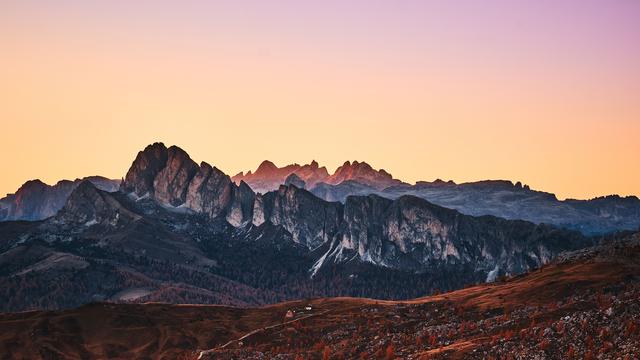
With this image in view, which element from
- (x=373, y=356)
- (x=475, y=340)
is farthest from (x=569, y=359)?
(x=373, y=356)

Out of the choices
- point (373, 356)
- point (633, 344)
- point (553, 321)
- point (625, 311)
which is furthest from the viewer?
point (373, 356)

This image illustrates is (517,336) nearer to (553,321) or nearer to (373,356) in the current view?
(553,321)

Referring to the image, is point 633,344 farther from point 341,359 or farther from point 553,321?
point 341,359

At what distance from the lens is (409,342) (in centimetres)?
19762

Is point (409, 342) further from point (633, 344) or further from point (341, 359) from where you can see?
point (633, 344)

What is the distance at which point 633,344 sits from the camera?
141750mm

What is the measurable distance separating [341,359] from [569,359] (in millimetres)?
66952

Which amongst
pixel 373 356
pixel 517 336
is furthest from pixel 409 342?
pixel 517 336

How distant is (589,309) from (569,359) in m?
38.2

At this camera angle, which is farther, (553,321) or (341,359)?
(341,359)

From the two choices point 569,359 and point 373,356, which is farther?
point 373,356

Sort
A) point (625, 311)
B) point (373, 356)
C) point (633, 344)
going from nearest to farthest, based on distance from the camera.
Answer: point (633, 344) → point (625, 311) → point (373, 356)

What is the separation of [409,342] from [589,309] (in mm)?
43204

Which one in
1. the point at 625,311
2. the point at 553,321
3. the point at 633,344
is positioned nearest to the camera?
the point at 633,344
